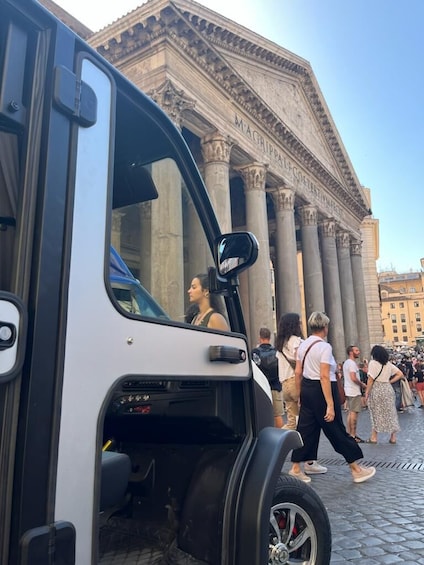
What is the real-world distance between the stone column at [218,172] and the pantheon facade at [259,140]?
34 millimetres

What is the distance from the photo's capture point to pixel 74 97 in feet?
4.48

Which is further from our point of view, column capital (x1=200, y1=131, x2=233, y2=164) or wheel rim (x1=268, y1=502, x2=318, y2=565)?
column capital (x1=200, y1=131, x2=233, y2=164)

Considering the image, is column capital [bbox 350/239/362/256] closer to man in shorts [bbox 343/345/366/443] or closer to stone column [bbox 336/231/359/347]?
stone column [bbox 336/231/359/347]

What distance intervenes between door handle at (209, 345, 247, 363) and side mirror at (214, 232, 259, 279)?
1.09 feet

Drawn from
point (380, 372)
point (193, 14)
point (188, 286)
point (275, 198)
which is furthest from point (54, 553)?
point (275, 198)

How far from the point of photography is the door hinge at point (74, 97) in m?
1.31

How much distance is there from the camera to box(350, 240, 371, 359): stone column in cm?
2647

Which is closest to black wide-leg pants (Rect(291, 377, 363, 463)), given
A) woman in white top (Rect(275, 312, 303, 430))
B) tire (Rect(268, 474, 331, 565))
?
woman in white top (Rect(275, 312, 303, 430))

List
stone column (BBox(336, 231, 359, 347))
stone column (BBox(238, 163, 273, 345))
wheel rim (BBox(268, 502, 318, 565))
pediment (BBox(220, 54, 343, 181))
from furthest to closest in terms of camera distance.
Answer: stone column (BBox(336, 231, 359, 347)) < pediment (BBox(220, 54, 343, 181)) < stone column (BBox(238, 163, 273, 345)) < wheel rim (BBox(268, 502, 318, 565))

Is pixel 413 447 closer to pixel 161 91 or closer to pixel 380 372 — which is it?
pixel 380 372

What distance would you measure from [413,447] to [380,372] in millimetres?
1315

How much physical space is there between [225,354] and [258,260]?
1462 centimetres

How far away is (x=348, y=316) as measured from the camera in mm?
25125

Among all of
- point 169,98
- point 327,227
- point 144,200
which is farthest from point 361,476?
point 327,227
